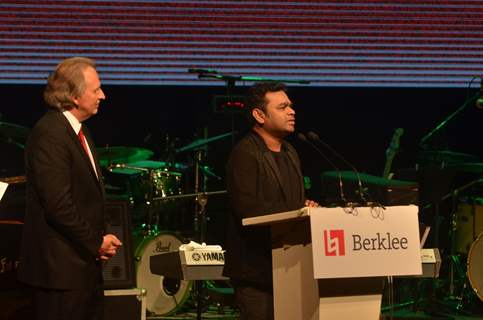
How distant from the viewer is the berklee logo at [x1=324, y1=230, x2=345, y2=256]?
13.8 feet

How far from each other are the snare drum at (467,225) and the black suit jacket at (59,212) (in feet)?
15.9

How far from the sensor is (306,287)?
442cm

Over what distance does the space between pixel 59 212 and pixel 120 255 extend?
4.62 feet

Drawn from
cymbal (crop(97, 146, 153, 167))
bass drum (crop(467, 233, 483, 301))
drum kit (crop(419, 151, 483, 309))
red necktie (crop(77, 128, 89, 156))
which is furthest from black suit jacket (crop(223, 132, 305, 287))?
bass drum (crop(467, 233, 483, 301))

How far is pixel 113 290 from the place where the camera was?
521 cm

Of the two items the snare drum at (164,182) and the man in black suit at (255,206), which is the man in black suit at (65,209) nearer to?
the man in black suit at (255,206)

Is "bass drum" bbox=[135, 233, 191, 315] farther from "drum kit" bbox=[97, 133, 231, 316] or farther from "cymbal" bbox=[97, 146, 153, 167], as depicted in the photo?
"cymbal" bbox=[97, 146, 153, 167]

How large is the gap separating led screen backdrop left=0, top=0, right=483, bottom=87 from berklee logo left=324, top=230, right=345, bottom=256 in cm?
448

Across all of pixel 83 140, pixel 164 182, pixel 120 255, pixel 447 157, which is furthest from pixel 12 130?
pixel 447 157

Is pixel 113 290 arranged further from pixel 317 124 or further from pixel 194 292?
pixel 317 124

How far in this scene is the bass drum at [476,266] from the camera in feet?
25.8

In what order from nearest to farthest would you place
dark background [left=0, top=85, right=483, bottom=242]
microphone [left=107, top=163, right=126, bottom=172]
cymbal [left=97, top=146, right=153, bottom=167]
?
1. microphone [left=107, top=163, right=126, bottom=172]
2. cymbal [left=97, top=146, right=153, bottom=167]
3. dark background [left=0, top=85, right=483, bottom=242]

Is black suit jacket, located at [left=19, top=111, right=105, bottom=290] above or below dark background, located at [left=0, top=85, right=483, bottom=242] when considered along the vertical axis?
below

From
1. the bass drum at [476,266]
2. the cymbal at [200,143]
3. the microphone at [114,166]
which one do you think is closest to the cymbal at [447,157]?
the bass drum at [476,266]
